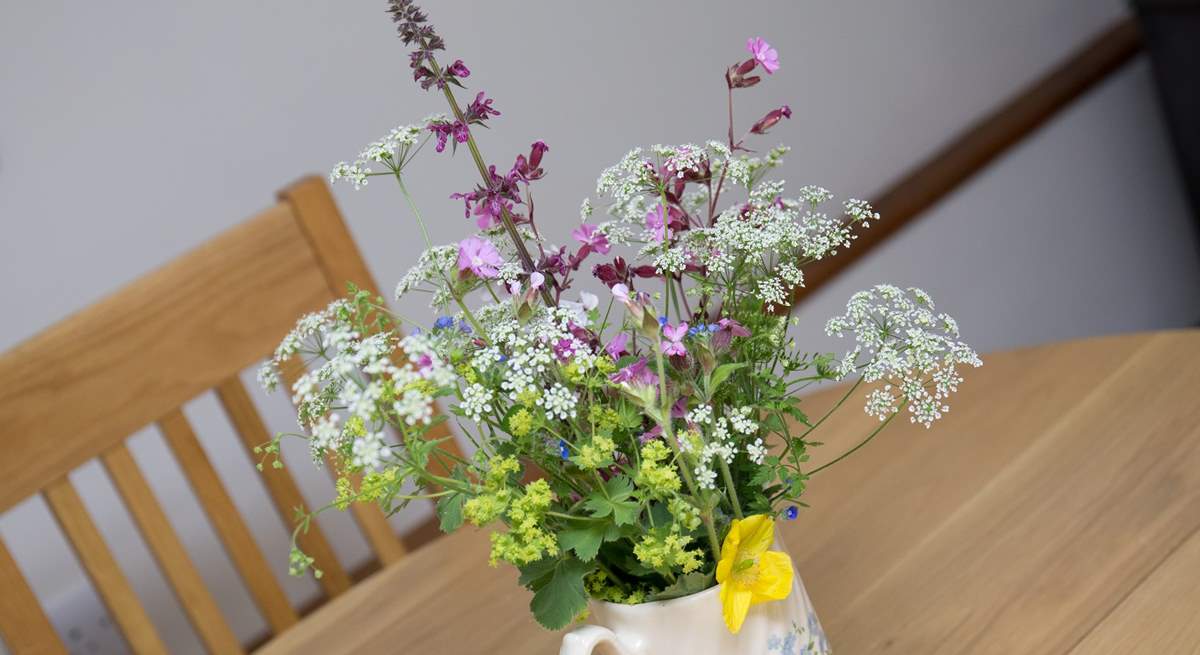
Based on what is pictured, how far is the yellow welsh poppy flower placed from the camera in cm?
63

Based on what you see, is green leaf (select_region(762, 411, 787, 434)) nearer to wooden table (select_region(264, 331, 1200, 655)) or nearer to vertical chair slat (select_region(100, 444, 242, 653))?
wooden table (select_region(264, 331, 1200, 655))

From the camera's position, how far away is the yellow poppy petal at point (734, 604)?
0.63 meters

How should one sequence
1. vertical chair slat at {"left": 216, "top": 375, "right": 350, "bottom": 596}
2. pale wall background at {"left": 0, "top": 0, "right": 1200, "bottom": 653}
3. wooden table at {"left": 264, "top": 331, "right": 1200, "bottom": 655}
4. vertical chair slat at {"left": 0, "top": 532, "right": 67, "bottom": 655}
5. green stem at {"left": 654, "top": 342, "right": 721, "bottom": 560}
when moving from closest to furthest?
1. green stem at {"left": 654, "top": 342, "right": 721, "bottom": 560}
2. wooden table at {"left": 264, "top": 331, "right": 1200, "bottom": 655}
3. vertical chair slat at {"left": 0, "top": 532, "right": 67, "bottom": 655}
4. vertical chair slat at {"left": 216, "top": 375, "right": 350, "bottom": 596}
5. pale wall background at {"left": 0, "top": 0, "right": 1200, "bottom": 653}

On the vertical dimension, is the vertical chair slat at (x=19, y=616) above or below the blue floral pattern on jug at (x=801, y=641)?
above

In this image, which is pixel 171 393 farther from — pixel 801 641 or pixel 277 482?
pixel 801 641

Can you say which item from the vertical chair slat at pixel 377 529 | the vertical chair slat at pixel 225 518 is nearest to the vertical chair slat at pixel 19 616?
the vertical chair slat at pixel 225 518

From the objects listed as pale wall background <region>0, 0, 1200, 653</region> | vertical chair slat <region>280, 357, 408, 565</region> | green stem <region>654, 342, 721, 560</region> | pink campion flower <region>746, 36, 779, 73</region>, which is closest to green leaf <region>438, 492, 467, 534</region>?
green stem <region>654, 342, 721, 560</region>

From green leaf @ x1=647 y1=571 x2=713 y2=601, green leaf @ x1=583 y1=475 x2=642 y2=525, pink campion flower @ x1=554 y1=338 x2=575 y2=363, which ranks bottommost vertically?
green leaf @ x1=647 y1=571 x2=713 y2=601

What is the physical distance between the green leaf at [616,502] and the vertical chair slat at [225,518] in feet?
2.05

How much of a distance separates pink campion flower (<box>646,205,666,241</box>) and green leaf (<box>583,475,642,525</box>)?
121mm

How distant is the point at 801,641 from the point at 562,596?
14 cm

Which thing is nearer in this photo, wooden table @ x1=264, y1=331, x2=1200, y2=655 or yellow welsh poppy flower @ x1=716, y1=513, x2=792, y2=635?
yellow welsh poppy flower @ x1=716, y1=513, x2=792, y2=635

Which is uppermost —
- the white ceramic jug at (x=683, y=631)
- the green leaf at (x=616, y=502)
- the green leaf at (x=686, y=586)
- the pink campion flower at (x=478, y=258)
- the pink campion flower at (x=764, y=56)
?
the pink campion flower at (x=764, y=56)

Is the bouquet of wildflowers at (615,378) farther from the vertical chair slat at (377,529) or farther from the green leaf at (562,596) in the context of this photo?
the vertical chair slat at (377,529)
